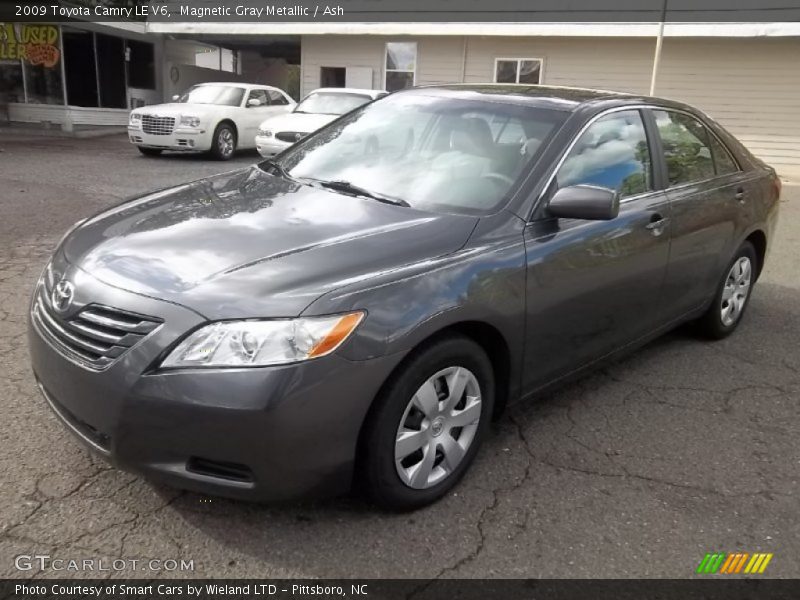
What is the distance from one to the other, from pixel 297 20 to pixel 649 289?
17428mm

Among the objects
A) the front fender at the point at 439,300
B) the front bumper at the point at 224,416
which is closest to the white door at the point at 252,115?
the front fender at the point at 439,300

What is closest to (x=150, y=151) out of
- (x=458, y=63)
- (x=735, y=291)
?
(x=458, y=63)

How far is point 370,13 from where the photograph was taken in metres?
18.4

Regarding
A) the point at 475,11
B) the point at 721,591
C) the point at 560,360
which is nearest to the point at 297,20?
the point at 475,11

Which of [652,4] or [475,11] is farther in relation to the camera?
[475,11]

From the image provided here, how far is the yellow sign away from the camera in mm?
18797

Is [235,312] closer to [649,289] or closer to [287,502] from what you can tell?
[287,502]

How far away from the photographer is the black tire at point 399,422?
8.36 feet

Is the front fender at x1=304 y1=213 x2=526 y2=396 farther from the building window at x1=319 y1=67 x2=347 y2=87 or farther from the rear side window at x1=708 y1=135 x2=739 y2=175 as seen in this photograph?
the building window at x1=319 y1=67 x2=347 y2=87

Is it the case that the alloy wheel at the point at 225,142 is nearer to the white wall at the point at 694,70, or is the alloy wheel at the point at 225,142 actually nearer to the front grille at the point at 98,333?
the white wall at the point at 694,70

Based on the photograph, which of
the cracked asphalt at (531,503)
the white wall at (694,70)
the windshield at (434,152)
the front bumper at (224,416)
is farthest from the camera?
the white wall at (694,70)

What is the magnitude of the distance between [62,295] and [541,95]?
8.44 feet

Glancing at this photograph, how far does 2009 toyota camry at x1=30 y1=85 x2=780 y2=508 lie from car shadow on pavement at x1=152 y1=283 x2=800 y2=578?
0.64 feet

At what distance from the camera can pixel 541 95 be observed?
381 centimetres
